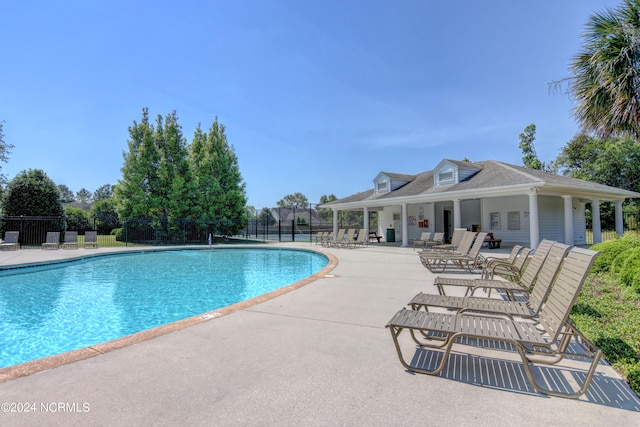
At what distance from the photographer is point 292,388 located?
2.44m

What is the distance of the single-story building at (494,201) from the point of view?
1355 cm

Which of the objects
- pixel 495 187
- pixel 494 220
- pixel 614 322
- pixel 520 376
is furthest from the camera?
pixel 494 220

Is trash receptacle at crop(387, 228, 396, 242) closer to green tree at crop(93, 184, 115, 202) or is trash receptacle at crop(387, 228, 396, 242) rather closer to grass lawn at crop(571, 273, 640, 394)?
grass lawn at crop(571, 273, 640, 394)

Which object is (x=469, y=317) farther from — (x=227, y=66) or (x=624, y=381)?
(x=227, y=66)

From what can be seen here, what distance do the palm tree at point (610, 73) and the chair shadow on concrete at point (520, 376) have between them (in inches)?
308

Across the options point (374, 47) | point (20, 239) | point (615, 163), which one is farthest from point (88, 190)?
point (615, 163)

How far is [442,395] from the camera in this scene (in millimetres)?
2344

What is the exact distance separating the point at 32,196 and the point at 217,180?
37.9ft

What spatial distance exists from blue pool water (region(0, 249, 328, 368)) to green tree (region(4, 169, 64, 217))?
10853mm

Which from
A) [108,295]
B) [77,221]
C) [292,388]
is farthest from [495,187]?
[77,221]

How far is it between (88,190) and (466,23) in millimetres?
129042

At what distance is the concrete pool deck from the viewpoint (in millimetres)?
2062

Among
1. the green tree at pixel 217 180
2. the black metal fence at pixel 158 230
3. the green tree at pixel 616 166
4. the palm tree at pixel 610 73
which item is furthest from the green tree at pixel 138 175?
the green tree at pixel 616 166

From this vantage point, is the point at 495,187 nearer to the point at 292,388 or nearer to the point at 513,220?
the point at 513,220
